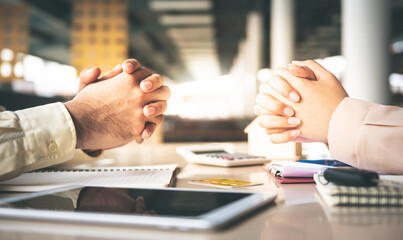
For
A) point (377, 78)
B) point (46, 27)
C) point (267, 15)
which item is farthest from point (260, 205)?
point (46, 27)

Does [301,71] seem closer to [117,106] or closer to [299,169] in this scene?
[299,169]

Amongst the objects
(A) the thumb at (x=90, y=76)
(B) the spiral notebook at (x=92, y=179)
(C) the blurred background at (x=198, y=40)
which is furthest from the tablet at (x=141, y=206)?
(C) the blurred background at (x=198, y=40)

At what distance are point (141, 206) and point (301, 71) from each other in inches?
22.7

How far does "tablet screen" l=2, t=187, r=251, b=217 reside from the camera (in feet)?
1.35

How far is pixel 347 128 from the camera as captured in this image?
30.5 inches

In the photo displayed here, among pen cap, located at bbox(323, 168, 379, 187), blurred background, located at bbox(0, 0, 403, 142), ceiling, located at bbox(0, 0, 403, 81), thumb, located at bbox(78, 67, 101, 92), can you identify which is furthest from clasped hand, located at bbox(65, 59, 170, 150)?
ceiling, located at bbox(0, 0, 403, 81)

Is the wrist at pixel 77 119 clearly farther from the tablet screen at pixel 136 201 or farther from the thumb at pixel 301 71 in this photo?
the thumb at pixel 301 71

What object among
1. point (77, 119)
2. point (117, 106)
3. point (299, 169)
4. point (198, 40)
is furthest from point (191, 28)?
point (299, 169)

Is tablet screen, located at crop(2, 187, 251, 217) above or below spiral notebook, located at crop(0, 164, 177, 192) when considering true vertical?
above

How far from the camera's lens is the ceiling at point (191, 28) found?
743 cm

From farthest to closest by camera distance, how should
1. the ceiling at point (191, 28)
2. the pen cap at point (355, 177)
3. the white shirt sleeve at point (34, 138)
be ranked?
the ceiling at point (191, 28) → the white shirt sleeve at point (34, 138) → the pen cap at point (355, 177)

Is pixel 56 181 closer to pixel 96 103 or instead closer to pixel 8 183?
pixel 8 183

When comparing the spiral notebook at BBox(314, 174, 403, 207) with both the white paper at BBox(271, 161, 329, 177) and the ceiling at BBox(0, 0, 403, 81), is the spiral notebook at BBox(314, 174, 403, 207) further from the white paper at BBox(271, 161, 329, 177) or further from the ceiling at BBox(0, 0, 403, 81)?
the ceiling at BBox(0, 0, 403, 81)

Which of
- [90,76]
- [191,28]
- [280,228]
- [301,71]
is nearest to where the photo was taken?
[280,228]
